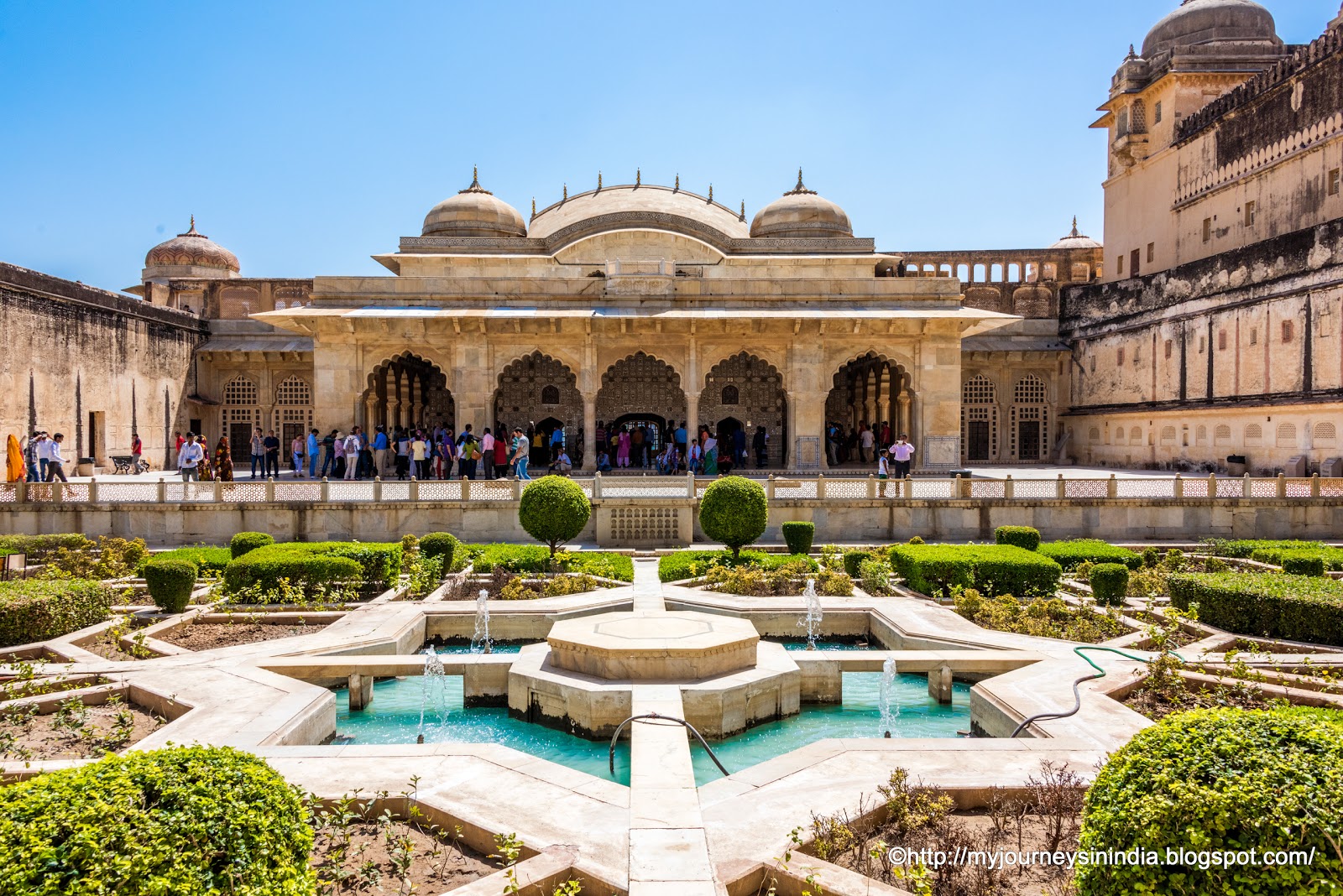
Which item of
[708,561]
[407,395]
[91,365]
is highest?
[91,365]

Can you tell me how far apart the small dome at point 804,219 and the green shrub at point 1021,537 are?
14.0 m

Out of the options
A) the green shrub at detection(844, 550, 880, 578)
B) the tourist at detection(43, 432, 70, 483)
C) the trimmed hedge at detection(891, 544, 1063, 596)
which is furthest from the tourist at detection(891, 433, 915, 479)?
the tourist at detection(43, 432, 70, 483)

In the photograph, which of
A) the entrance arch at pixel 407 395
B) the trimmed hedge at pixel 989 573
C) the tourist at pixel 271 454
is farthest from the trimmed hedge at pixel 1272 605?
the tourist at pixel 271 454

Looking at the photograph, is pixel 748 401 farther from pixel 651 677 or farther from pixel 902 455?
pixel 651 677

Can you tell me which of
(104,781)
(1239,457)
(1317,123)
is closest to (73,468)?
(104,781)

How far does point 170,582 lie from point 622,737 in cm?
527

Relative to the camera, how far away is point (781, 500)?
563 inches

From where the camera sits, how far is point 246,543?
11.1 m

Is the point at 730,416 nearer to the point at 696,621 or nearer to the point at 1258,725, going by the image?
the point at 696,621

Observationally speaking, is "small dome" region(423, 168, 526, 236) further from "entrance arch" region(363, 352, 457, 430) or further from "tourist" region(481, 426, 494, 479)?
"tourist" region(481, 426, 494, 479)

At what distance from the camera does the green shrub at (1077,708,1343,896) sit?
2.48 meters

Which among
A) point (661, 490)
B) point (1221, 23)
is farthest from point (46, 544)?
point (1221, 23)

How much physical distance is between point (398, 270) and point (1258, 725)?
2320cm

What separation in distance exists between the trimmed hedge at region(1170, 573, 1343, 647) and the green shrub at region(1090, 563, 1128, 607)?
0.68 meters
